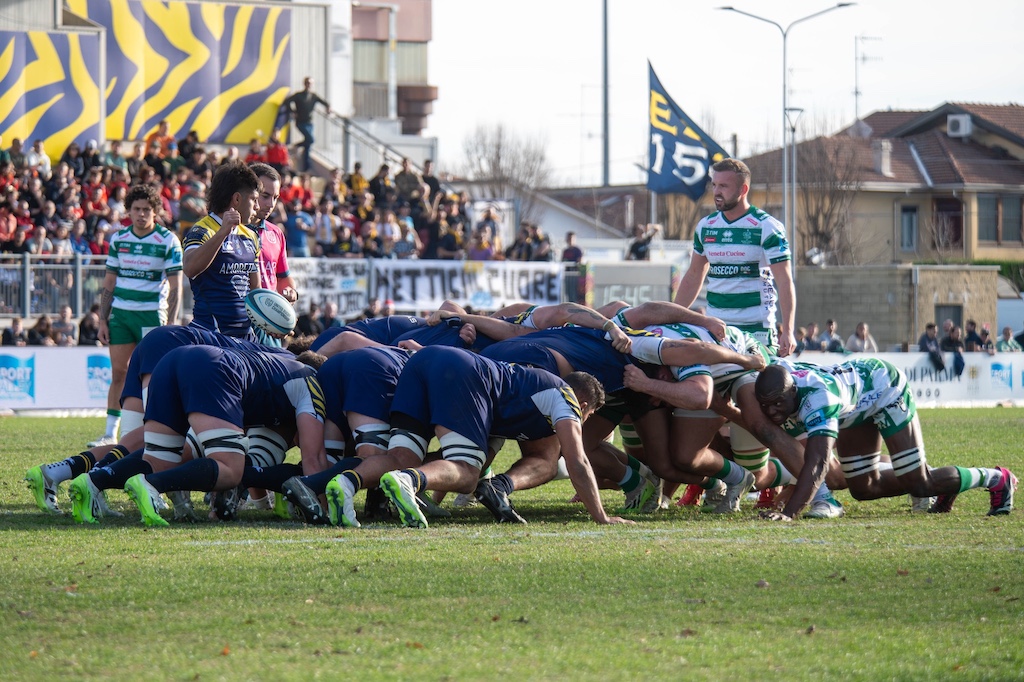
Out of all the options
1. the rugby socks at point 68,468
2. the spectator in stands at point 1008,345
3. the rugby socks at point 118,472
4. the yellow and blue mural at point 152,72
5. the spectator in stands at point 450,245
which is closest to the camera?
the rugby socks at point 118,472

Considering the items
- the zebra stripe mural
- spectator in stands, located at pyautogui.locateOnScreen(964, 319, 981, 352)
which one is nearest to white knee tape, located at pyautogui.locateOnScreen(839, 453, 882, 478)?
spectator in stands, located at pyautogui.locateOnScreen(964, 319, 981, 352)

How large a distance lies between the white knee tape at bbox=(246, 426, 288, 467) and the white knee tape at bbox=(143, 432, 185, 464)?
59 cm

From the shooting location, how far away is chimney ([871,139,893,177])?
6003 centimetres

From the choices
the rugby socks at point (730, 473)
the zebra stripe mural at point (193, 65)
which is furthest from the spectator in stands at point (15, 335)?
the rugby socks at point (730, 473)

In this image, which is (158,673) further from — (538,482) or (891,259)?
(891,259)

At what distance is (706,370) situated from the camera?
8.81 m

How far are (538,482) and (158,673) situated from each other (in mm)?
4305

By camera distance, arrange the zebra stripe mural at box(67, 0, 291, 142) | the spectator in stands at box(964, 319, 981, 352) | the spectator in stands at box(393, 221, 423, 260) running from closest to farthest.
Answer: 1. the spectator in stands at box(393, 221, 423, 260)
2. the spectator in stands at box(964, 319, 981, 352)
3. the zebra stripe mural at box(67, 0, 291, 142)

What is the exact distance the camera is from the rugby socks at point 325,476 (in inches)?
323

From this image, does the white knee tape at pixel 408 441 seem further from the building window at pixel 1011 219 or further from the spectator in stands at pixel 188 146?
the building window at pixel 1011 219

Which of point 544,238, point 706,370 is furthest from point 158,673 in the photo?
point 544,238

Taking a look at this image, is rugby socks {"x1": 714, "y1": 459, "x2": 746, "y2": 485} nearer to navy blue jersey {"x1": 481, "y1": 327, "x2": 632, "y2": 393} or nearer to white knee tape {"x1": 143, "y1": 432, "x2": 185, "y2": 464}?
navy blue jersey {"x1": 481, "y1": 327, "x2": 632, "y2": 393}

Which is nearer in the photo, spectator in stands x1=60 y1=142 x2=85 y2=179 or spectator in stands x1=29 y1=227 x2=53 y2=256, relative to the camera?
spectator in stands x1=29 y1=227 x2=53 y2=256

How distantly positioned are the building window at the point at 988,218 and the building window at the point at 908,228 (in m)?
2.79
